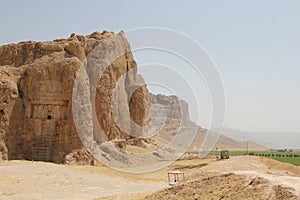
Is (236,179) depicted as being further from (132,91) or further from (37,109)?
(132,91)

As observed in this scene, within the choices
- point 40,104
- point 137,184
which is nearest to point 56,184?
point 137,184

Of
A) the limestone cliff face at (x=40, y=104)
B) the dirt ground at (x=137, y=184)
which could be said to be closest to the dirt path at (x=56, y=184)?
the dirt ground at (x=137, y=184)

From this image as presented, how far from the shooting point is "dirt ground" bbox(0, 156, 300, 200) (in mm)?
11117

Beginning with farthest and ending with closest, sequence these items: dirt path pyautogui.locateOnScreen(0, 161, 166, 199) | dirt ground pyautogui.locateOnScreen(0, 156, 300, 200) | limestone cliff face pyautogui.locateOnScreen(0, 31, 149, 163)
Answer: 1. limestone cliff face pyautogui.locateOnScreen(0, 31, 149, 163)
2. dirt path pyautogui.locateOnScreen(0, 161, 166, 199)
3. dirt ground pyautogui.locateOnScreen(0, 156, 300, 200)

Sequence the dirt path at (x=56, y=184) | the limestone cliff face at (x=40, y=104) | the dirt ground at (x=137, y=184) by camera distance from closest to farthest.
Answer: the dirt ground at (x=137, y=184) → the dirt path at (x=56, y=184) → the limestone cliff face at (x=40, y=104)

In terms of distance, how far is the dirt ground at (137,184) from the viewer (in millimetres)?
11117

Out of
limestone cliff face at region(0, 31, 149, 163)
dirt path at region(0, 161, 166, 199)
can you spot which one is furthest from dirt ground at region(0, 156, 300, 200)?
limestone cliff face at region(0, 31, 149, 163)

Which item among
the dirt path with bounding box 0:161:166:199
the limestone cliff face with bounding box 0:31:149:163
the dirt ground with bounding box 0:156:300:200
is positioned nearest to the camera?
the dirt ground with bounding box 0:156:300:200

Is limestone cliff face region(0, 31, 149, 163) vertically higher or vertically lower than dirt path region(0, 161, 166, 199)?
higher

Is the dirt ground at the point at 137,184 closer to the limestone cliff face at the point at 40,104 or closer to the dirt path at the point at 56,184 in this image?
the dirt path at the point at 56,184

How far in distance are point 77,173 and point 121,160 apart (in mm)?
12194

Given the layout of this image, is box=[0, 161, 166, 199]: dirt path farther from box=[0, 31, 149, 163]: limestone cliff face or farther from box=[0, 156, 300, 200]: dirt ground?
box=[0, 31, 149, 163]: limestone cliff face

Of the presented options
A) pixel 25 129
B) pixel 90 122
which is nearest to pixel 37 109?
pixel 25 129

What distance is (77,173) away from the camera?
2673cm
